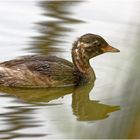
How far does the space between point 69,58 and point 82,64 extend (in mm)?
785

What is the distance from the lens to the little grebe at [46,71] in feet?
27.2

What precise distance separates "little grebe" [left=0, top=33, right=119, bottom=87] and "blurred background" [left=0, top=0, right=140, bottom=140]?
0.73 ft

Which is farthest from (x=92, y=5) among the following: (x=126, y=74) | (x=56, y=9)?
(x=126, y=74)

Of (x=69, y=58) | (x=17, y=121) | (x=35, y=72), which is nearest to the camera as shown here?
(x=17, y=121)

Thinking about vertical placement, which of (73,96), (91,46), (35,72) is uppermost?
(91,46)

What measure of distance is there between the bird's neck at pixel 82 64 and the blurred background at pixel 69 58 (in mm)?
156

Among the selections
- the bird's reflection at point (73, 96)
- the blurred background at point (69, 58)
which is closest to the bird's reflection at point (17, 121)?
the blurred background at point (69, 58)

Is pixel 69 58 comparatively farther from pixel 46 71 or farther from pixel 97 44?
pixel 46 71

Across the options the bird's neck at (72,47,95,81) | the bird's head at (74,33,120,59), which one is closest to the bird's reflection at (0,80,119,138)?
the bird's neck at (72,47,95,81)

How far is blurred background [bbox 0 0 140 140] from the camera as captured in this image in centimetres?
338

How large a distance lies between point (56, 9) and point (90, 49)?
2880 millimetres

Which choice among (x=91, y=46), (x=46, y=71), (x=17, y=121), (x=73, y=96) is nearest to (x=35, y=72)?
(x=46, y=71)

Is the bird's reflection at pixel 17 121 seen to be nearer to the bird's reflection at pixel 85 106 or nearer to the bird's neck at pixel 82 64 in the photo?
the bird's reflection at pixel 85 106

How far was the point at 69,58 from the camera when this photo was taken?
963 cm
